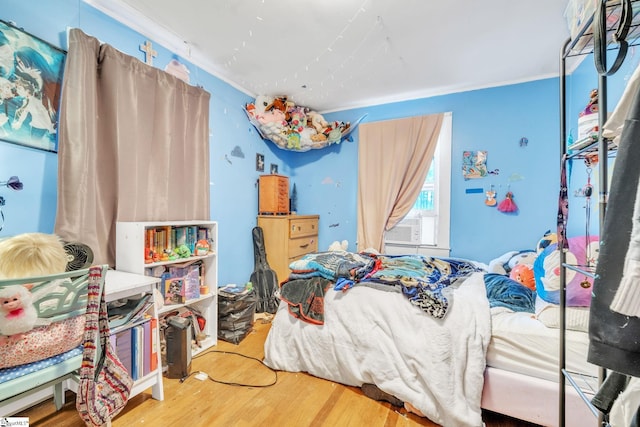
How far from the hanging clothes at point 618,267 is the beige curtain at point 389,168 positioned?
2.50m

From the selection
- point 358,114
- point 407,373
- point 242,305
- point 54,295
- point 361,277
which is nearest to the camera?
point 54,295

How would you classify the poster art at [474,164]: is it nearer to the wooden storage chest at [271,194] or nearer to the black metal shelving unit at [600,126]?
the black metal shelving unit at [600,126]

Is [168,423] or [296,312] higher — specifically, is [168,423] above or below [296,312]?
below

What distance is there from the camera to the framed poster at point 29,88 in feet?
4.79

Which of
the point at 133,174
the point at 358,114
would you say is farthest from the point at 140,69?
the point at 358,114

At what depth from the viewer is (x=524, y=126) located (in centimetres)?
276

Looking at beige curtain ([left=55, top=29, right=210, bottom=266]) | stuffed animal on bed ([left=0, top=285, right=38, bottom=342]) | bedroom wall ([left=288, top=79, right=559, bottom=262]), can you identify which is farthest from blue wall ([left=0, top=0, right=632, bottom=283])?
stuffed animal on bed ([left=0, top=285, right=38, bottom=342])

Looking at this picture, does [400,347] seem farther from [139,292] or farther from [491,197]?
[491,197]

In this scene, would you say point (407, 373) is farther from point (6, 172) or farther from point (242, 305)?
→ point (6, 172)

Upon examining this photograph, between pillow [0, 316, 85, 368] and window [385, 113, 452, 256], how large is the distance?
286 cm

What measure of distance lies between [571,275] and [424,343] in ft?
2.50

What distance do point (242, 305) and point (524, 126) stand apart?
3.17 meters

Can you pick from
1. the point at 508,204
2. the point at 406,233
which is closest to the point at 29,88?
the point at 406,233

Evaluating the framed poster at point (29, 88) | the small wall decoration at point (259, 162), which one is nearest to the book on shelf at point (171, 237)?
the framed poster at point (29, 88)
